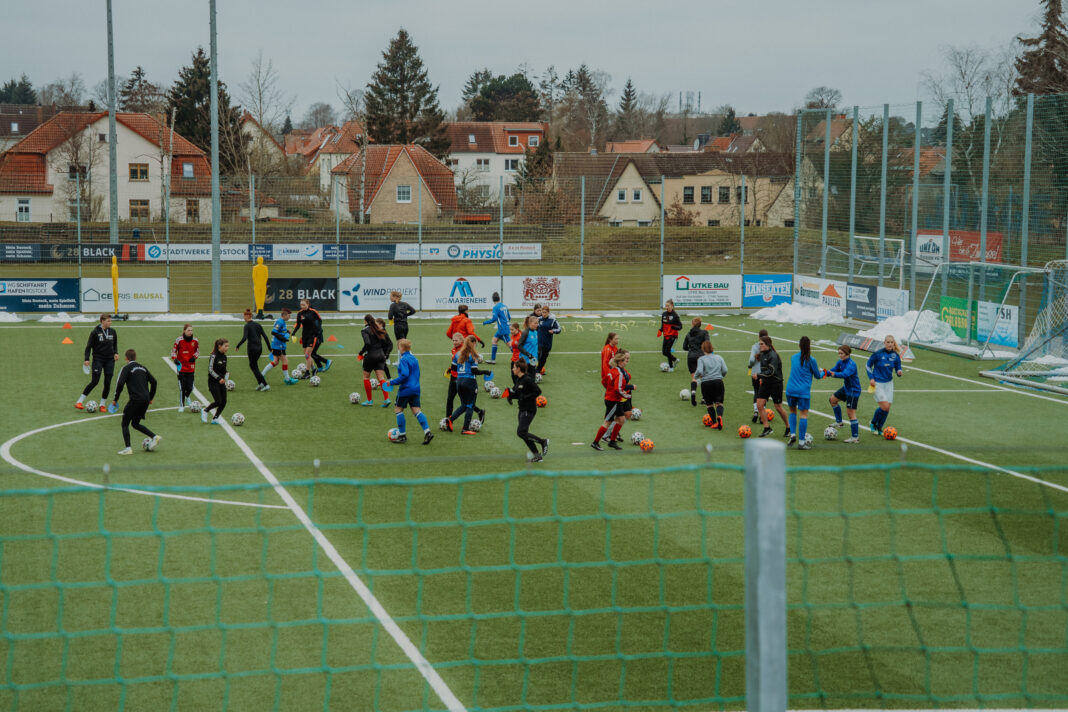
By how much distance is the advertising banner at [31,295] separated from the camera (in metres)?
35.3

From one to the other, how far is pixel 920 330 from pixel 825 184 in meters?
9.25

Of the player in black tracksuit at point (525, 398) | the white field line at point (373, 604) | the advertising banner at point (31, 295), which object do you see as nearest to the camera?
the white field line at point (373, 604)

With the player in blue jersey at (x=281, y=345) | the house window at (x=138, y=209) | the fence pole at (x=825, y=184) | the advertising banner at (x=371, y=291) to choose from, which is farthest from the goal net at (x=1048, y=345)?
the house window at (x=138, y=209)

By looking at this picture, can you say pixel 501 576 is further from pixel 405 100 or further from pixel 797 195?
pixel 405 100

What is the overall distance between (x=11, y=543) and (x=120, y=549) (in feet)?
4.31

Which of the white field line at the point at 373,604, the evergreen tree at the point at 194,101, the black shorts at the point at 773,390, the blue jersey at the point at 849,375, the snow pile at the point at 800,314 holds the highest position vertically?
the evergreen tree at the point at 194,101

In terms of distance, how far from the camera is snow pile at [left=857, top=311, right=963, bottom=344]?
29562mm

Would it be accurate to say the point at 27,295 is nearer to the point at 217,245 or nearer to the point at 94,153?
the point at 217,245

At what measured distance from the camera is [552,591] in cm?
1036

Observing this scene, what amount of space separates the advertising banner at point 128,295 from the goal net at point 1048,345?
2658 cm

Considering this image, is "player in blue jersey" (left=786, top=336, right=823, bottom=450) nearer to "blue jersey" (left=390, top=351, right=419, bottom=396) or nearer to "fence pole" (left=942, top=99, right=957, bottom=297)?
"blue jersey" (left=390, top=351, right=419, bottom=396)

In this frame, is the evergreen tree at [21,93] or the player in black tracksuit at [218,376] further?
the evergreen tree at [21,93]

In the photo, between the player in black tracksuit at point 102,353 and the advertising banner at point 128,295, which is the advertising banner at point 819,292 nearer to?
the advertising banner at point 128,295

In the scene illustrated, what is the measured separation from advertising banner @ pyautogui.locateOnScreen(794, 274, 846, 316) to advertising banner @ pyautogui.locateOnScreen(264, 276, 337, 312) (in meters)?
16.9
